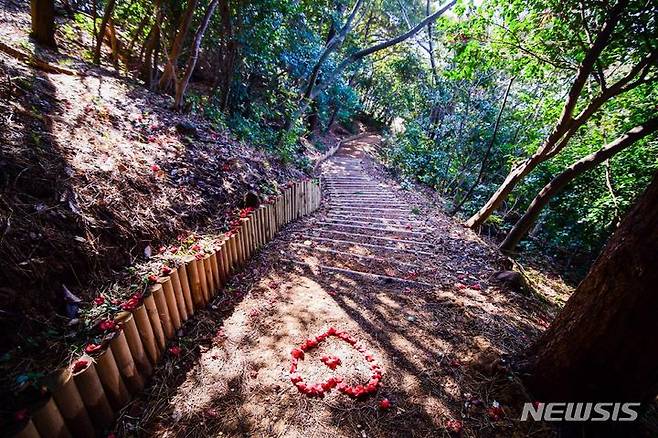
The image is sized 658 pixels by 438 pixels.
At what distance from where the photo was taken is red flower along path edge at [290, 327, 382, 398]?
243 centimetres

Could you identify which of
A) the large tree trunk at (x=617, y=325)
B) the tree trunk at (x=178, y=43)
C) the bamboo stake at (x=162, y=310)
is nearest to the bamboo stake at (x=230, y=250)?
the bamboo stake at (x=162, y=310)

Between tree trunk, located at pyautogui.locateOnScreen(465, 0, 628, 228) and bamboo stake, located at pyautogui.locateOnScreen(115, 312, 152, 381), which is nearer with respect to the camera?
bamboo stake, located at pyautogui.locateOnScreen(115, 312, 152, 381)

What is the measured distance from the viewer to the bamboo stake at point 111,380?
6.36 ft

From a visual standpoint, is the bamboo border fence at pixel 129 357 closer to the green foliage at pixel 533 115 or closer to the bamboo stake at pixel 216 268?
the bamboo stake at pixel 216 268

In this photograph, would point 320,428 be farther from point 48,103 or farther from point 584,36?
point 584,36

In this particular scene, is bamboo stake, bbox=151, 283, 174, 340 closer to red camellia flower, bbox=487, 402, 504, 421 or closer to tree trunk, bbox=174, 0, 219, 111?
red camellia flower, bbox=487, 402, 504, 421

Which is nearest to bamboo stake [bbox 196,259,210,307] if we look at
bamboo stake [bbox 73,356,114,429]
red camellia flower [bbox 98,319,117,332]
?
red camellia flower [bbox 98,319,117,332]

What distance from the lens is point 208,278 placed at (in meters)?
3.25

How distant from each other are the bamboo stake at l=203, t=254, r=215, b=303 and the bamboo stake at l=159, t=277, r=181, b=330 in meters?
0.48

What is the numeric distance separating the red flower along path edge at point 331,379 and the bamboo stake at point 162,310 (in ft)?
3.87

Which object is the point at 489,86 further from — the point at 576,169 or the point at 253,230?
the point at 253,230

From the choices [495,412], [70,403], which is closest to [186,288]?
[70,403]

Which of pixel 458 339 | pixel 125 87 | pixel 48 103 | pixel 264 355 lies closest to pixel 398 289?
pixel 458 339

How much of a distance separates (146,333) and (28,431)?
34.6 inches
